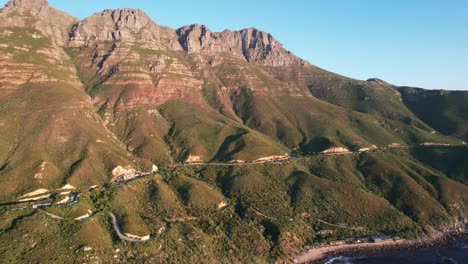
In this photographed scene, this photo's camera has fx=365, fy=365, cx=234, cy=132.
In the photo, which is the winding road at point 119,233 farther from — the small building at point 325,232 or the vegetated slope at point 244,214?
the small building at point 325,232

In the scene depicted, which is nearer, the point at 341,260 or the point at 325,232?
the point at 341,260

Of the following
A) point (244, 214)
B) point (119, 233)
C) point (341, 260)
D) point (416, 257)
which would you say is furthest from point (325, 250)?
point (119, 233)

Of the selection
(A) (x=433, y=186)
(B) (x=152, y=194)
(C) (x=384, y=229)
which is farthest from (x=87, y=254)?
(A) (x=433, y=186)

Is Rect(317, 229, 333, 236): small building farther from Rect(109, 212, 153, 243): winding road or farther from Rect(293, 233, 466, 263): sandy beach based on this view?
Rect(109, 212, 153, 243): winding road

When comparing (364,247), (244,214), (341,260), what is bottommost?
(341,260)

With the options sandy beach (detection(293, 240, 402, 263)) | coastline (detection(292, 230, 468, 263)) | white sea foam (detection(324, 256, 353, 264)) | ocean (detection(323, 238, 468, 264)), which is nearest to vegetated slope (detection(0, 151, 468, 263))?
sandy beach (detection(293, 240, 402, 263))

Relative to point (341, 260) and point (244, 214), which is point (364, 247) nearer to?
point (341, 260)
